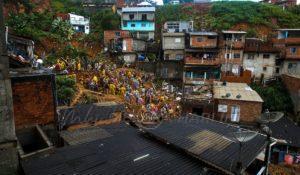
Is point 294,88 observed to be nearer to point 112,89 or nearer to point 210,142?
point 112,89

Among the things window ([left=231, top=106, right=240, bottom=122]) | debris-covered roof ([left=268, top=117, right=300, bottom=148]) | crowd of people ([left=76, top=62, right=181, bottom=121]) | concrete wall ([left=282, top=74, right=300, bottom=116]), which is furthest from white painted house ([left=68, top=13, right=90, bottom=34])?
debris-covered roof ([left=268, top=117, right=300, bottom=148])

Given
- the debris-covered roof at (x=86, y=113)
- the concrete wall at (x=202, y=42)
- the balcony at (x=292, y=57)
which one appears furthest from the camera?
the concrete wall at (x=202, y=42)

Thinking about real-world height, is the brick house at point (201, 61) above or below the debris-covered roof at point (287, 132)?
above

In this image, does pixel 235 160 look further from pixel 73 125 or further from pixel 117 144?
pixel 73 125

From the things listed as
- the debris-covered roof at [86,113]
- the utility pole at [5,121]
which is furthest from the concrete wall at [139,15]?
the utility pole at [5,121]

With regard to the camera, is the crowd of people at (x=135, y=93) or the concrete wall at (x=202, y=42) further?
the concrete wall at (x=202, y=42)

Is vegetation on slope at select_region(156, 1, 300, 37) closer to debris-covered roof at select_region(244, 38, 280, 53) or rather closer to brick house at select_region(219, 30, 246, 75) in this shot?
debris-covered roof at select_region(244, 38, 280, 53)

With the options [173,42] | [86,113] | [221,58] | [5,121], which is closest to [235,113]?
[221,58]

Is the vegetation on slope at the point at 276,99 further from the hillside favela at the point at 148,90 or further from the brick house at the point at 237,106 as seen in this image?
the brick house at the point at 237,106
